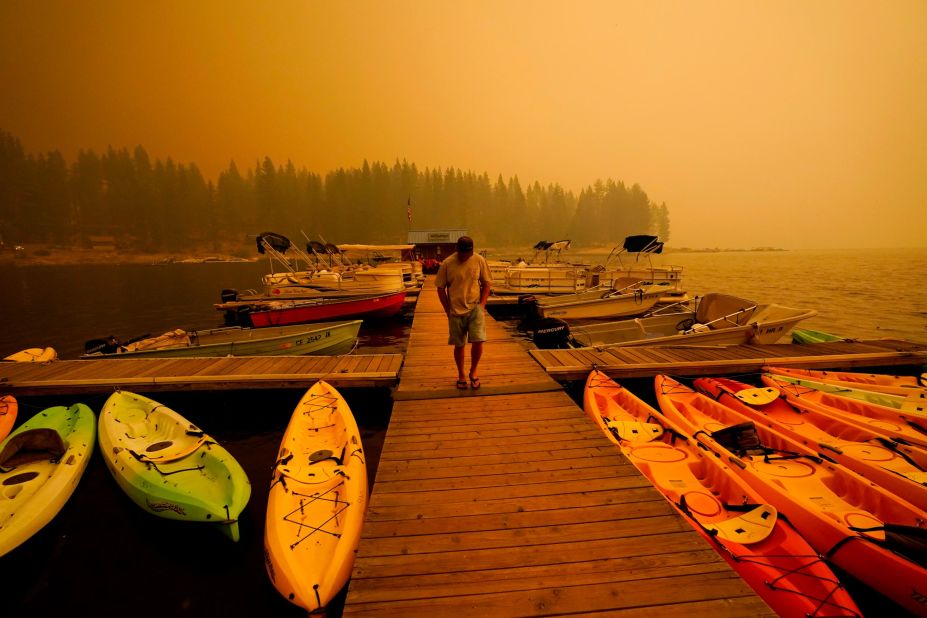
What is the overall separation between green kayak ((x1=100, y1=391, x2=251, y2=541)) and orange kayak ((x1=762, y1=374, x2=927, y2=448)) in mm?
9301

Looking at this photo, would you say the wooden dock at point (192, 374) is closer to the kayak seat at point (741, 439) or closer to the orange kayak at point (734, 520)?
the orange kayak at point (734, 520)

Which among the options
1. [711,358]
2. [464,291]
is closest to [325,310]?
[464,291]

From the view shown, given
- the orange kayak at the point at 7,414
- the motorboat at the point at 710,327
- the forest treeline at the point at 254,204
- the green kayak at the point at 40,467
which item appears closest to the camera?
the green kayak at the point at 40,467

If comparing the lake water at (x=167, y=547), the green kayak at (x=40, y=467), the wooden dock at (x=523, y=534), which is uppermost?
the wooden dock at (x=523, y=534)

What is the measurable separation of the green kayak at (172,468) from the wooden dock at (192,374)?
1397mm

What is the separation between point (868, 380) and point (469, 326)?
899 centimetres

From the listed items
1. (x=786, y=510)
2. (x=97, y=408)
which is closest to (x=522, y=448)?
(x=786, y=510)

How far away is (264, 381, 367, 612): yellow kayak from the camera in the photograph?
324cm

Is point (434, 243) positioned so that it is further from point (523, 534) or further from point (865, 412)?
point (523, 534)

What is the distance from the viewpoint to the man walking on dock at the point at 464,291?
5.66 m

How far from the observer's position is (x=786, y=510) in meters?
3.95

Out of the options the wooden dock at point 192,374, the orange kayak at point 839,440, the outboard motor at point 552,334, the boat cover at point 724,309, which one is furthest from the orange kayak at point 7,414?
the boat cover at point 724,309

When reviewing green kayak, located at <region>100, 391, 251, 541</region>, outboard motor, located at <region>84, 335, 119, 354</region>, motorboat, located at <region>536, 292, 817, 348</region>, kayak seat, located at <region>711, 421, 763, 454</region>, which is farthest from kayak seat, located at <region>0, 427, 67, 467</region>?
motorboat, located at <region>536, 292, 817, 348</region>

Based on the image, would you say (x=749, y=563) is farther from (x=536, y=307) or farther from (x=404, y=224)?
(x=404, y=224)
